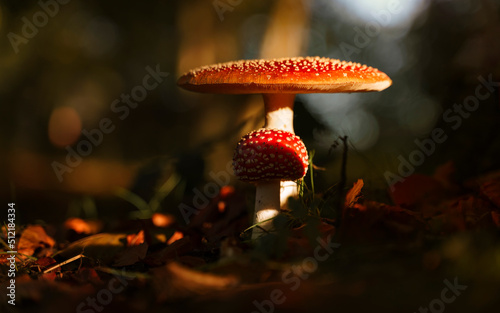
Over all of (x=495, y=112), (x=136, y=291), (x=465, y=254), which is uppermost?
(x=495, y=112)

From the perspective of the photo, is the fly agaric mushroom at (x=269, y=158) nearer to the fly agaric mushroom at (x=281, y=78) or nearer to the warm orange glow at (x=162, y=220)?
the fly agaric mushroom at (x=281, y=78)

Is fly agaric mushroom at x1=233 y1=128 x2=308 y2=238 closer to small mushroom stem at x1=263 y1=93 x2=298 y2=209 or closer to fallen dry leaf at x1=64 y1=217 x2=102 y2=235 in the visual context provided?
small mushroom stem at x1=263 y1=93 x2=298 y2=209

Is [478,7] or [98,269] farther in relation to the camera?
[478,7]

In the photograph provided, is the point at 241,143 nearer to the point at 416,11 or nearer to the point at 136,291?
the point at 136,291

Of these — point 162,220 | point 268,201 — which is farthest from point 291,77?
point 162,220

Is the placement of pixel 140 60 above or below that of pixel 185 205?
above

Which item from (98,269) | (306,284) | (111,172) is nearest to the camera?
(306,284)

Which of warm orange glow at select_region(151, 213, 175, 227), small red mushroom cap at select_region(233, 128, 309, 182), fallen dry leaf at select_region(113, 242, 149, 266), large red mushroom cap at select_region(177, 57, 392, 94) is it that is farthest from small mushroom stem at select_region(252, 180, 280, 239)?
warm orange glow at select_region(151, 213, 175, 227)

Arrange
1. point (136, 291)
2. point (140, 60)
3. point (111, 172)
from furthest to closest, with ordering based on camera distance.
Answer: point (140, 60)
point (111, 172)
point (136, 291)

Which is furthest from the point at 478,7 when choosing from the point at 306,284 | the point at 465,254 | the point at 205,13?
the point at 306,284
